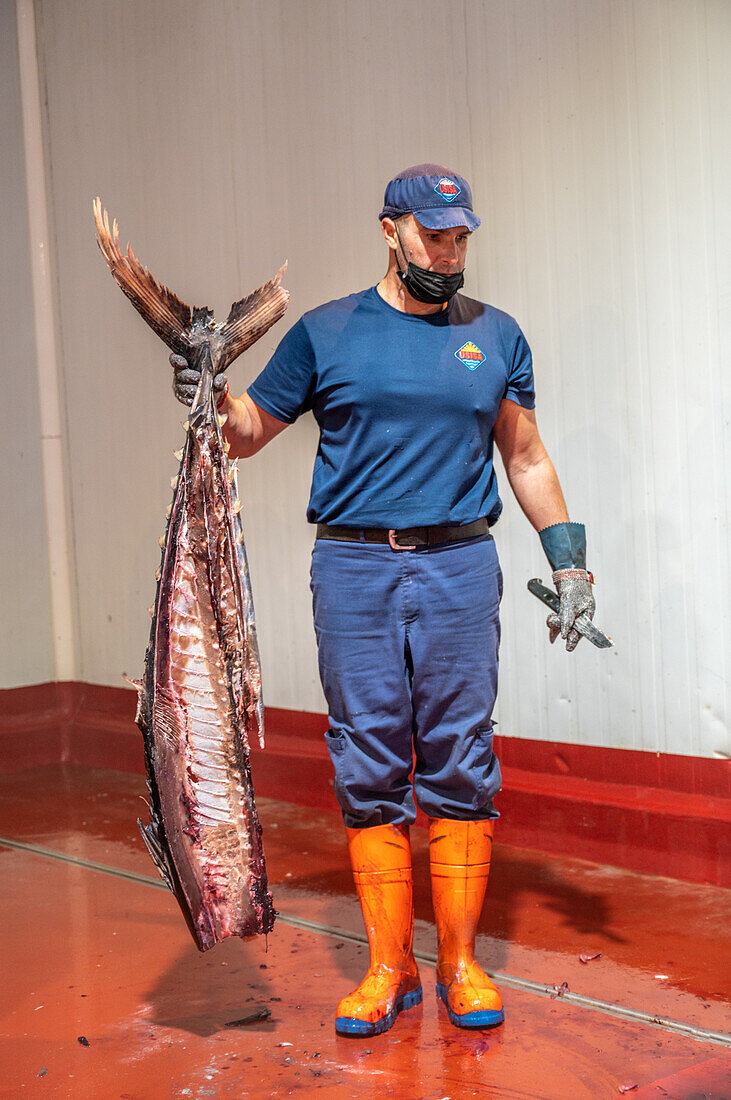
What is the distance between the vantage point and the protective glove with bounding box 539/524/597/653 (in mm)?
2889

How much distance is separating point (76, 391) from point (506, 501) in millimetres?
2892

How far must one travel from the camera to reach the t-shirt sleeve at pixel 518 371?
2.88 meters

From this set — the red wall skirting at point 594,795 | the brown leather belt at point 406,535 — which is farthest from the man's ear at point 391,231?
the red wall skirting at point 594,795

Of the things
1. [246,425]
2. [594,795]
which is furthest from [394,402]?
[594,795]

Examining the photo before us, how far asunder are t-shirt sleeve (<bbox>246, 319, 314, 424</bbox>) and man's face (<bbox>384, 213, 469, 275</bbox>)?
1.02ft

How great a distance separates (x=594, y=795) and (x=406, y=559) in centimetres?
163

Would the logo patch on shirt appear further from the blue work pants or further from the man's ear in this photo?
the blue work pants

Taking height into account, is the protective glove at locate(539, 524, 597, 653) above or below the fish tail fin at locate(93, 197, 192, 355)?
below

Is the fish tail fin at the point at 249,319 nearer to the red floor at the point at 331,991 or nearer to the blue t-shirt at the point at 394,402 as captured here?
the blue t-shirt at the point at 394,402

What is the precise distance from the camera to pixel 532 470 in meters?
3.00

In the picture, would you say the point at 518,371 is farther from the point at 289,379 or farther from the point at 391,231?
the point at 289,379

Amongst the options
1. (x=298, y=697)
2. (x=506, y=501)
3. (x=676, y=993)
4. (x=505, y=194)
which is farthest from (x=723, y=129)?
(x=298, y=697)

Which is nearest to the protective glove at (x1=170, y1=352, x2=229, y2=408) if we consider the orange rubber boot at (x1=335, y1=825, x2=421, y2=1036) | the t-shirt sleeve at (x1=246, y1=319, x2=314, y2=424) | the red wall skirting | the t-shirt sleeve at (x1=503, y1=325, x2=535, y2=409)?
the t-shirt sleeve at (x1=246, y1=319, x2=314, y2=424)

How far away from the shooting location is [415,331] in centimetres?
275
